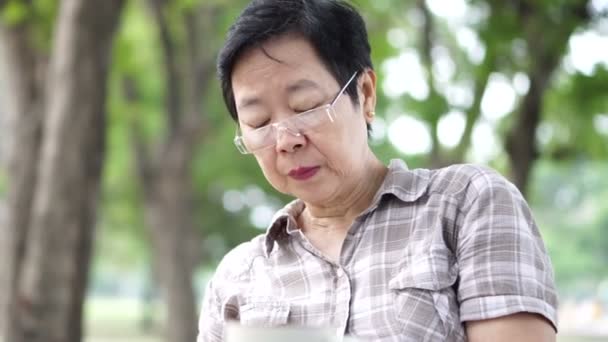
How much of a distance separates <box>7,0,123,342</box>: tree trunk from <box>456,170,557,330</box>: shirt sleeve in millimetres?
4524

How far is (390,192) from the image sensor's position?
2135 mm

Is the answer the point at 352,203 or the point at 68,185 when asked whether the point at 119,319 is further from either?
the point at 352,203

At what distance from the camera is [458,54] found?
11.7 meters

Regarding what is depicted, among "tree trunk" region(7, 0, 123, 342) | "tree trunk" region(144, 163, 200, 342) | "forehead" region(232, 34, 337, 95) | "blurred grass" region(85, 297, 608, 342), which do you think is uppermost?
"forehead" region(232, 34, 337, 95)

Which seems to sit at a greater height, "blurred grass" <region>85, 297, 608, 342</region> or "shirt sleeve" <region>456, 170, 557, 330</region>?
"shirt sleeve" <region>456, 170, 557, 330</region>

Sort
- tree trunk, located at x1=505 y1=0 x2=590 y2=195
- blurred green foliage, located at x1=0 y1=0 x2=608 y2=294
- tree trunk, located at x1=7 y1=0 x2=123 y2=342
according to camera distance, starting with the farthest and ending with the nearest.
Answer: blurred green foliage, located at x1=0 y1=0 x2=608 y2=294 < tree trunk, located at x1=505 y1=0 x2=590 y2=195 < tree trunk, located at x1=7 y1=0 x2=123 y2=342

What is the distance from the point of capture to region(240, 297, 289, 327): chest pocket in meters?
2.07

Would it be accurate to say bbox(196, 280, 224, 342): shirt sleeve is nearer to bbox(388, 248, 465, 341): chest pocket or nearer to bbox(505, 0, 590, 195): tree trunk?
bbox(388, 248, 465, 341): chest pocket

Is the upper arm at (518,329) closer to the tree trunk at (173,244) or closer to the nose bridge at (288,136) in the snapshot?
the nose bridge at (288,136)

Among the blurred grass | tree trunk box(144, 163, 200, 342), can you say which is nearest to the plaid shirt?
tree trunk box(144, 163, 200, 342)

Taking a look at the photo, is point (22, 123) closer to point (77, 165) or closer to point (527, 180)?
point (77, 165)

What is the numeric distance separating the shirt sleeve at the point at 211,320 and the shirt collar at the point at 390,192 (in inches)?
6.4

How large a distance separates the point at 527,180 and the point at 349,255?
7.97 m

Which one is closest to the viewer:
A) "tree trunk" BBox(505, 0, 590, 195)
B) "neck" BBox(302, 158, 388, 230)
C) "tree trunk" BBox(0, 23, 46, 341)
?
"neck" BBox(302, 158, 388, 230)
